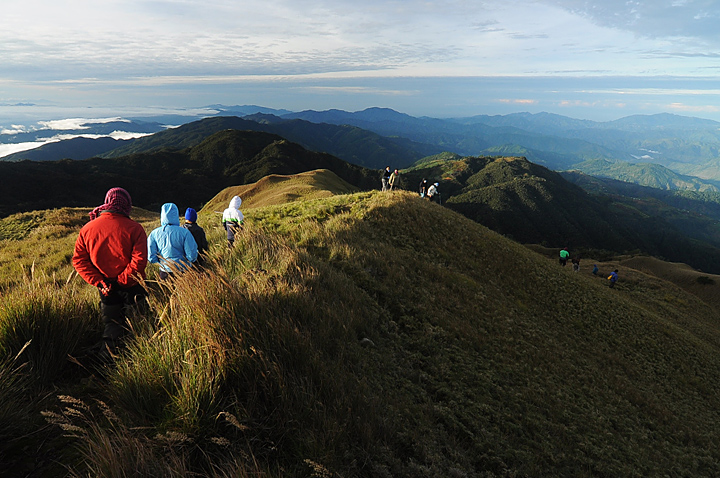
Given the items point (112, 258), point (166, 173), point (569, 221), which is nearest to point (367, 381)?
point (112, 258)

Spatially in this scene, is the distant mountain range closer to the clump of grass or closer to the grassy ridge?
the grassy ridge

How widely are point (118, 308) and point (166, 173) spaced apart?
587ft

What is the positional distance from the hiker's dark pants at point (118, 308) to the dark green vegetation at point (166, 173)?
101 metres

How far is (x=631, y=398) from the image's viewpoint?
9.92 metres

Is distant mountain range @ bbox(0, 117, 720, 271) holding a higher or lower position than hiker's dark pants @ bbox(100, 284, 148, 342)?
lower

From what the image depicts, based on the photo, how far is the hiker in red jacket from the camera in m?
4.52

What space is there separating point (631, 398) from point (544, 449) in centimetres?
732

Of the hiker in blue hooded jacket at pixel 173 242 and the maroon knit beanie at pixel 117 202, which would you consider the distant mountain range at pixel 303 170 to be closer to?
the hiker in blue hooded jacket at pixel 173 242

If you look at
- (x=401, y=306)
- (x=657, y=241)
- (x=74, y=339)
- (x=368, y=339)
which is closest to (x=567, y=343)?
(x=401, y=306)

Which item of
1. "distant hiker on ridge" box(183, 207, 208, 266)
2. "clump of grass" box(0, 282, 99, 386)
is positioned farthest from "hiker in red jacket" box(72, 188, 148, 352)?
"distant hiker on ridge" box(183, 207, 208, 266)

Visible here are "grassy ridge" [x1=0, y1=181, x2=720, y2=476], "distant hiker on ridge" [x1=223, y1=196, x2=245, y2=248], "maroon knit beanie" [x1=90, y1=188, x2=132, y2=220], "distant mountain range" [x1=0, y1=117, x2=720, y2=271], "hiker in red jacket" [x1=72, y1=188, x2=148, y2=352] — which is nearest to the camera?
"grassy ridge" [x1=0, y1=181, x2=720, y2=476]

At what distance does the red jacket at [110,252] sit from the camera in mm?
4543

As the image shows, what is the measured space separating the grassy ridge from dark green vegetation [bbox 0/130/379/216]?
100693mm

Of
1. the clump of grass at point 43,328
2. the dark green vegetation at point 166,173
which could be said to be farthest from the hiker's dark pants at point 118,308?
the dark green vegetation at point 166,173
